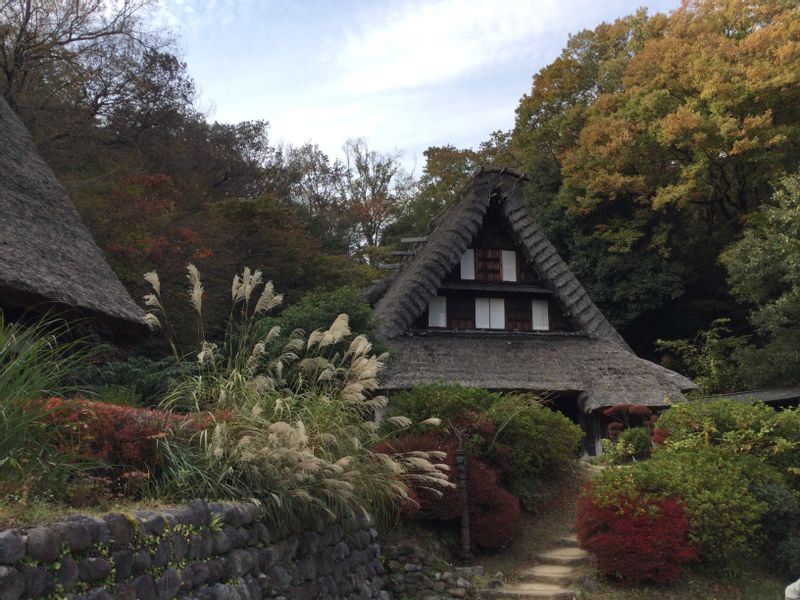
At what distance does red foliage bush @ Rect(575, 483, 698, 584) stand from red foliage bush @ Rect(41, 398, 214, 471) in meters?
5.04

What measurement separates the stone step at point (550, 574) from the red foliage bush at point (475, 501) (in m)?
0.59

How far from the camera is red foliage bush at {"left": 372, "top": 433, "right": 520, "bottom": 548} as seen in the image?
9.54 m

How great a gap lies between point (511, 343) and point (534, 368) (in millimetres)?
1253

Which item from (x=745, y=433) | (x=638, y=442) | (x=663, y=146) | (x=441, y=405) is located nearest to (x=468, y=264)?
(x=638, y=442)

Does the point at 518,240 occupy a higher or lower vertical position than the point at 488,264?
higher

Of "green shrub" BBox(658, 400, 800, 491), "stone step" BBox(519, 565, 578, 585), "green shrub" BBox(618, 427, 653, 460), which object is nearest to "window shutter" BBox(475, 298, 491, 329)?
"green shrub" BBox(618, 427, 653, 460)

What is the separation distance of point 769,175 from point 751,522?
18.2 metres

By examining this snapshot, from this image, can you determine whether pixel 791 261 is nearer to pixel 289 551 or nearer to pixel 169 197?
pixel 169 197

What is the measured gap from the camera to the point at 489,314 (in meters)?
21.7

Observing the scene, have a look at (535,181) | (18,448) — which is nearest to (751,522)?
(18,448)

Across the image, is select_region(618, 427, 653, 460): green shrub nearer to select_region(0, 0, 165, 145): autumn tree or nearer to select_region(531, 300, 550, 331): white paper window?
select_region(531, 300, 550, 331): white paper window

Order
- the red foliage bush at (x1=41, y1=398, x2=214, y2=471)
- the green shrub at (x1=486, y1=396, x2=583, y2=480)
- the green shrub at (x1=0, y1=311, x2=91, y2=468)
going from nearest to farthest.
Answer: the green shrub at (x1=0, y1=311, x2=91, y2=468) < the red foliage bush at (x1=41, y1=398, x2=214, y2=471) < the green shrub at (x1=486, y1=396, x2=583, y2=480)

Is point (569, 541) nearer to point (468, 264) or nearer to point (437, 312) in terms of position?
point (437, 312)

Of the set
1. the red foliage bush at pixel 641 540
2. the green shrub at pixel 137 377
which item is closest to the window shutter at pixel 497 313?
the green shrub at pixel 137 377
